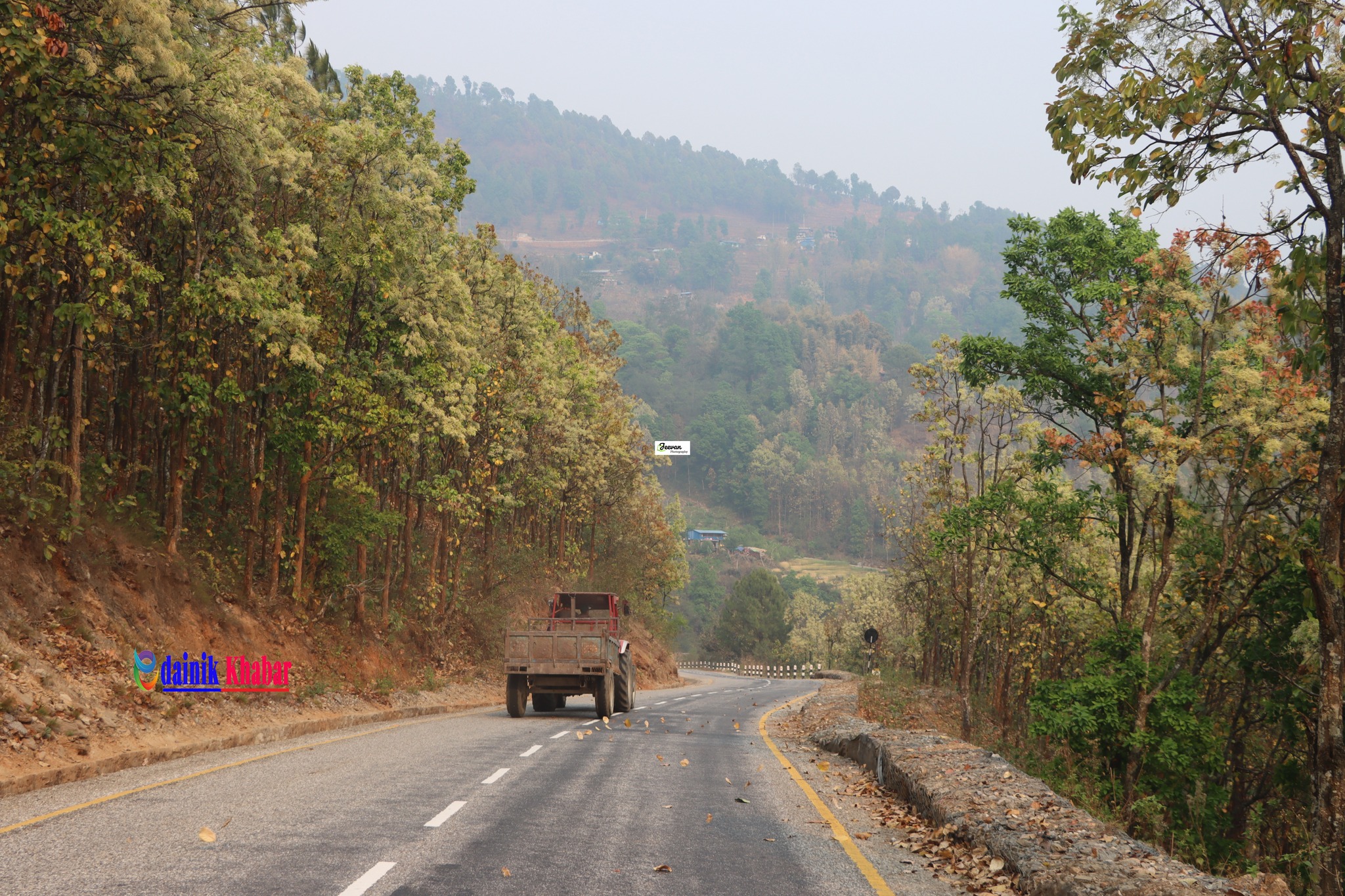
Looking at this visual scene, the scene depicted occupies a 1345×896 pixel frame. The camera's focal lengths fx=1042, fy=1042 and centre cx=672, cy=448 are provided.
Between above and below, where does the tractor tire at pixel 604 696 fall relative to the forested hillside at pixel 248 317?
below

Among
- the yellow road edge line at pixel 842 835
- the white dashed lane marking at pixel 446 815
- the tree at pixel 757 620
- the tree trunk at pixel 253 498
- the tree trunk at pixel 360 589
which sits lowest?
the tree at pixel 757 620

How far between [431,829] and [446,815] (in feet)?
2.54

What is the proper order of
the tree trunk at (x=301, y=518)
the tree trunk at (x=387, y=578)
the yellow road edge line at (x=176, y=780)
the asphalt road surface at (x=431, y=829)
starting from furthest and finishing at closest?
the tree trunk at (x=387, y=578), the tree trunk at (x=301, y=518), the yellow road edge line at (x=176, y=780), the asphalt road surface at (x=431, y=829)

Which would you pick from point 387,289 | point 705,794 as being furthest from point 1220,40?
point 387,289

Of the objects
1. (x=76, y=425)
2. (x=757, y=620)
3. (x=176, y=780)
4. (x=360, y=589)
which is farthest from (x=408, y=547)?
(x=757, y=620)

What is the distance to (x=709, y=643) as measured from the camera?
11362cm

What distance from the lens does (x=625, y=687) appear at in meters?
25.1

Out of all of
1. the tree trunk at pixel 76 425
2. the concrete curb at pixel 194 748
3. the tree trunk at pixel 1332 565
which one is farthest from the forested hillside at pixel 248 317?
the tree trunk at pixel 1332 565

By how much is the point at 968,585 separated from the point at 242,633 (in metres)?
17.0

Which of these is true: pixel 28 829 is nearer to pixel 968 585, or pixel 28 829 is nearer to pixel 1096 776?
pixel 1096 776

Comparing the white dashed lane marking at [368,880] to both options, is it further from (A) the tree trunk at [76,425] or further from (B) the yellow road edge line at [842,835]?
(A) the tree trunk at [76,425]

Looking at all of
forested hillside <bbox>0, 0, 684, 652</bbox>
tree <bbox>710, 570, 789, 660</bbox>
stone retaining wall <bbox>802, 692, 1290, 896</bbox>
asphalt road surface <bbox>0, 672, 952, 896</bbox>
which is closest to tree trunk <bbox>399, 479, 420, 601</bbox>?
forested hillside <bbox>0, 0, 684, 652</bbox>

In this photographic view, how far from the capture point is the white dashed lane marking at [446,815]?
8922 mm

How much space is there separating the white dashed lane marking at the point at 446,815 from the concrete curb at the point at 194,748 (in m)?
4.31
